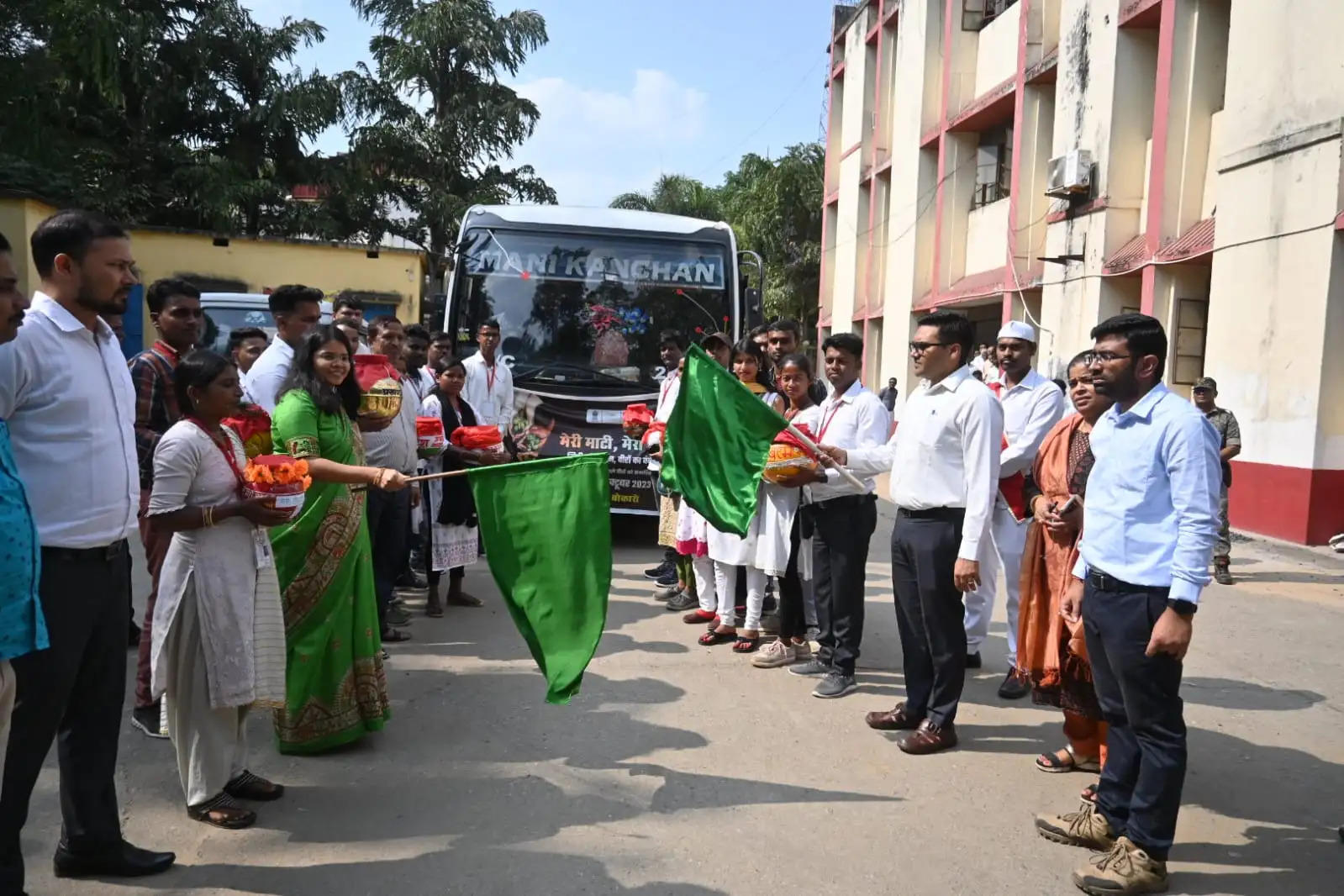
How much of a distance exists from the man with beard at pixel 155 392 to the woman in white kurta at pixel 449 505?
2.09 meters

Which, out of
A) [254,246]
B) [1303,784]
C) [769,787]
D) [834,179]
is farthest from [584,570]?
[834,179]

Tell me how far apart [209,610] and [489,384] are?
4775mm

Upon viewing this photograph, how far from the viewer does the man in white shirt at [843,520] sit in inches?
199

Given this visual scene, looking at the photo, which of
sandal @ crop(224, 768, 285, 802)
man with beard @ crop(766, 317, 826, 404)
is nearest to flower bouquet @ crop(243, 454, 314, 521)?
sandal @ crop(224, 768, 285, 802)

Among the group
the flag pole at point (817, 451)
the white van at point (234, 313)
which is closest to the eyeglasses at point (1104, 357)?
the flag pole at point (817, 451)

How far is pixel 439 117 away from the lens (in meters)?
24.6

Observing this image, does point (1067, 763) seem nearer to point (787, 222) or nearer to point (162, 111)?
point (162, 111)

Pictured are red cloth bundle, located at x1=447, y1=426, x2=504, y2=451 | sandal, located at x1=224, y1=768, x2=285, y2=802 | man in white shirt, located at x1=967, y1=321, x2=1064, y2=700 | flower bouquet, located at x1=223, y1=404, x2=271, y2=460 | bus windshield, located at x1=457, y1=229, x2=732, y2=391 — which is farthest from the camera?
bus windshield, located at x1=457, y1=229, x2=732, y2=391

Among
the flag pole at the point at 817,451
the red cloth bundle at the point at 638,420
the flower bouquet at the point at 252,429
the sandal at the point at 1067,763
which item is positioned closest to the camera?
the flower bouquet at the point at 252,429

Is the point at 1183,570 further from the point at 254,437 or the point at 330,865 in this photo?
the point at 254,437

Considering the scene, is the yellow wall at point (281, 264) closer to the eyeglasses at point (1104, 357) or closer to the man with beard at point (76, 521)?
the man with beard at point (76, 521)

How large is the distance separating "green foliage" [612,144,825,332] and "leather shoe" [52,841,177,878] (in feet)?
86.5

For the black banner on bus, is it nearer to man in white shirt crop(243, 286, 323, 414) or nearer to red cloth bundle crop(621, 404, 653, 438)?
red cloth bundle crop(621, 404, 653, 438)

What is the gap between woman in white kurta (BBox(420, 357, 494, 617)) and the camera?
21.5ft
